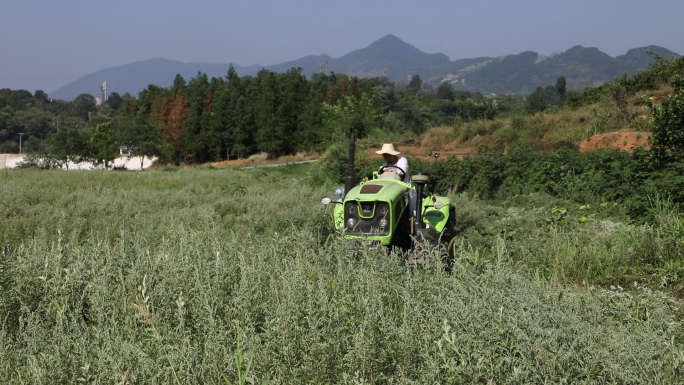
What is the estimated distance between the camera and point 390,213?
6727 millimetres

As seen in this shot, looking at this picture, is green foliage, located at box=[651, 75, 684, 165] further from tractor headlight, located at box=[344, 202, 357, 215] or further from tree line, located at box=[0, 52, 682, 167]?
tree line, located at box=[0, 52, 682, 167]

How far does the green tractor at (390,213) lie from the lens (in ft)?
22.0

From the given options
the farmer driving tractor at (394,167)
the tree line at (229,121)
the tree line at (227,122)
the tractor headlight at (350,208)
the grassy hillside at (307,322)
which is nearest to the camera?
the grassy hillside at (307,322)

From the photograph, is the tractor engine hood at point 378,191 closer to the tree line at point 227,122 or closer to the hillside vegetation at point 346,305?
the hillside vegetation at point 346,305

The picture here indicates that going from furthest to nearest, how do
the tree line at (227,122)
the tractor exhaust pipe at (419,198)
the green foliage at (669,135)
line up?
the tree line at (227,122) → the green foliage at (669,135) → the tractor exhaust pipe at (419,198)

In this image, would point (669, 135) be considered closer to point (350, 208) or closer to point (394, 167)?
point (394, 167)

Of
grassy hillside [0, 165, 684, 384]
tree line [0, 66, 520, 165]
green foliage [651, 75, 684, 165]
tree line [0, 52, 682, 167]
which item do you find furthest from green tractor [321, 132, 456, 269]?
tree line [0, 66, 520, 165]

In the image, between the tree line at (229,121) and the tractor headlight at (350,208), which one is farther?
the tree line at (229,121)

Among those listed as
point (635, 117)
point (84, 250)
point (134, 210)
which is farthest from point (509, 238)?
point (635, 117)

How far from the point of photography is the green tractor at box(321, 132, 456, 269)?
22.0 feet

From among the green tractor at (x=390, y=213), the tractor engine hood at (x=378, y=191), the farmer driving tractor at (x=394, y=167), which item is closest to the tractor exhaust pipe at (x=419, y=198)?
the green tractor at (x=390, y=213)

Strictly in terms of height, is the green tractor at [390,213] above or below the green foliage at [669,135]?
below

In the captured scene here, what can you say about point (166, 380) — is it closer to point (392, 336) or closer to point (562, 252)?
point (392, 336)

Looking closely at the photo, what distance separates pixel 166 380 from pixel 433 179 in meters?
13.2
